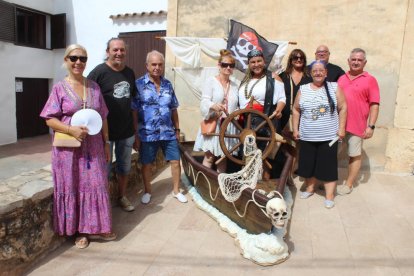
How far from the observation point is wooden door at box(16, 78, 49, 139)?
1107 centimetres

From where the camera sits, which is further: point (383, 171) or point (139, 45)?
point (139, 45)

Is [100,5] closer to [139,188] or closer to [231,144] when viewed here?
[139,188]

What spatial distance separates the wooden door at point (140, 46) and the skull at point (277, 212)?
7.31 m

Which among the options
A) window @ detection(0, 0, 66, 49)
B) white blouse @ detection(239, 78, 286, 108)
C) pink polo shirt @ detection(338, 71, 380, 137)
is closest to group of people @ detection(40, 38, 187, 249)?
white blouse @ detection(239, 78, 286, 108)

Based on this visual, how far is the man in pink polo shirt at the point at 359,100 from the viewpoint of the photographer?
4.29 m

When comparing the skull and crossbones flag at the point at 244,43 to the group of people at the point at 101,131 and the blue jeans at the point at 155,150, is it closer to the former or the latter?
the group of people at the point at 101,131

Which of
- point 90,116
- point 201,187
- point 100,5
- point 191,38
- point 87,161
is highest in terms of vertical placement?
point 100,5

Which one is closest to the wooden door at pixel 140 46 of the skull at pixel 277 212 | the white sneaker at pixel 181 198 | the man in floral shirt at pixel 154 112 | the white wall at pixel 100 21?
the white wall at pixel 100 21

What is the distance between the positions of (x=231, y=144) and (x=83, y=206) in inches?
69.8

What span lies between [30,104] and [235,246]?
34.0 feet

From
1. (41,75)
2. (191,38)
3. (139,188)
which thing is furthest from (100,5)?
(139,188)

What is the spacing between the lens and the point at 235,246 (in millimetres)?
3275

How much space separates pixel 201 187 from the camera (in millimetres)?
4188

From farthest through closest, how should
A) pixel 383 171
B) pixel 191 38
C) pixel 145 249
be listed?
pixel 191 38 → pixel 383 171 → pixel 145 249
